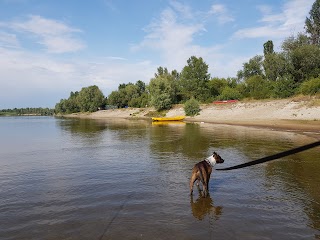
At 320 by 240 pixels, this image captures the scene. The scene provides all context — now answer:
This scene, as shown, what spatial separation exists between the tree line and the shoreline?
198 inches

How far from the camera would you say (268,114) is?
53.6 metres

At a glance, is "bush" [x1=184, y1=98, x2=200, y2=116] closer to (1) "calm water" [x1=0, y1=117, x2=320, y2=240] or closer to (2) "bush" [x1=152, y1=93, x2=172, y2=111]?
(2) "bush" [x1=152, y1=93, x2=172, y2=111]

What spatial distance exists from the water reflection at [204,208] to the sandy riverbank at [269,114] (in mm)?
25929

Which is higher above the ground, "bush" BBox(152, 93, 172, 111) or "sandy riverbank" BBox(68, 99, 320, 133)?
"bush" BBox(152, 93, 172, 111)

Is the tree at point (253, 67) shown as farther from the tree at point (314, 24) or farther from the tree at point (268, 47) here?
the tree at point (314, 24)

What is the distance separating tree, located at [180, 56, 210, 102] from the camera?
318 ft

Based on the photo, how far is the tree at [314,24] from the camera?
277 feet

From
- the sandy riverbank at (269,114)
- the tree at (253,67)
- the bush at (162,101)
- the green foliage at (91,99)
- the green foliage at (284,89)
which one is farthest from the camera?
the green foliage at (91,99)

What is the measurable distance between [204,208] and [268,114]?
48.8m

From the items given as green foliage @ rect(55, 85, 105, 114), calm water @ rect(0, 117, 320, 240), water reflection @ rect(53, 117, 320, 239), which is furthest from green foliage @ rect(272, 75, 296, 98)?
green foliage @ rect(55, 85, 105, 114)

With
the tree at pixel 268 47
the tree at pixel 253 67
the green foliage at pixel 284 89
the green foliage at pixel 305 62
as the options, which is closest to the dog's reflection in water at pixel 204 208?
the green foliage at pixel 284 89

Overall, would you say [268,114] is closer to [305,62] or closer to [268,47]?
[305,62]

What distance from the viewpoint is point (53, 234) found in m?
7.15

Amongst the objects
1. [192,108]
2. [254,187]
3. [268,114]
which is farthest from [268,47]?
[254,187]
